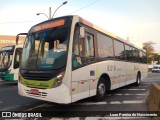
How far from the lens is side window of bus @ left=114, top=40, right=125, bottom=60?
11.2 metres

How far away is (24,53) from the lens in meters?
8.11

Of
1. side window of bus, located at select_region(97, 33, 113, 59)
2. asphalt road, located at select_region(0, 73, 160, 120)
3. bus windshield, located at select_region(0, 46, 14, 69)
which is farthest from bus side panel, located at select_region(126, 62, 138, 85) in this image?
bus windshield, located at select_region(0, 46, 14, 69)

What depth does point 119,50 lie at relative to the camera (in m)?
11.8

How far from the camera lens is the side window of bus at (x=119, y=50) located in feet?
36.8

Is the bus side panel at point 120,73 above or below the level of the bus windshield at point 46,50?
below

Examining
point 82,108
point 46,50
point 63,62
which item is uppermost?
point 46,50

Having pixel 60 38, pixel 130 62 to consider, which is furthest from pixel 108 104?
pixel 130 62

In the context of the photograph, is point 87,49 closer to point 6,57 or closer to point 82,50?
point 82,50

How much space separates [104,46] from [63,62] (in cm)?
320

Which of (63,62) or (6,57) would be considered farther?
(6,57)

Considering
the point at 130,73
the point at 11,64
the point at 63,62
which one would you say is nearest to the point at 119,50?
the point at 130,73

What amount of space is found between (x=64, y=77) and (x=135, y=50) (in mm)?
9731

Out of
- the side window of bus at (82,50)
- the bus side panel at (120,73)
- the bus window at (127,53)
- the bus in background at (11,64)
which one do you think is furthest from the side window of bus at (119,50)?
the bus in background at (11,64)

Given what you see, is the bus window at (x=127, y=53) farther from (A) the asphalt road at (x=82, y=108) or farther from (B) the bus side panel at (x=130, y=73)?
(A) the asphalt road at (x=82, y=108)
